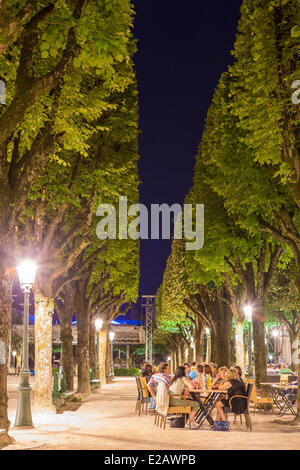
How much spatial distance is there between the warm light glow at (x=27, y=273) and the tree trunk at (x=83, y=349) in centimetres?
1343

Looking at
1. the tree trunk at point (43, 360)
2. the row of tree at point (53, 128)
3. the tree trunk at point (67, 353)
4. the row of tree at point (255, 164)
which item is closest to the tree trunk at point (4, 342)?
the row of tree at point (53, 128)

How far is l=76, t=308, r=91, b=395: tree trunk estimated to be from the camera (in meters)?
27.7

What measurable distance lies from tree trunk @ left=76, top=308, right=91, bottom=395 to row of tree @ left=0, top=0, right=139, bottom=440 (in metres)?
5.75

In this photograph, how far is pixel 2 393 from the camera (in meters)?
10.7

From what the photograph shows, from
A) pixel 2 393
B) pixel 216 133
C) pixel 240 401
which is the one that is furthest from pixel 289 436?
pixel 216 133

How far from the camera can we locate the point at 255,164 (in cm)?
1766

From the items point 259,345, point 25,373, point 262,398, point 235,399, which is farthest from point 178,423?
point 259,345

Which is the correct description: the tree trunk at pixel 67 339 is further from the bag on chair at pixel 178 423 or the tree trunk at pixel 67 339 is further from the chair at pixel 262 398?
the bag on chair at pixel 178 423

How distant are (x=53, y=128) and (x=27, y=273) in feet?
13.1

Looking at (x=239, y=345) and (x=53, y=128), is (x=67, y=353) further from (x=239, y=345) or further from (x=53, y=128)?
(x=53, y=128)

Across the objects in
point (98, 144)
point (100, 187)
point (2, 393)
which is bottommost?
point (2, 393)

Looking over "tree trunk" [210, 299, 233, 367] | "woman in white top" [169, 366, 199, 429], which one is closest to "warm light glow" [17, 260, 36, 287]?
"woman in white top" [169, 366, 199, 429]
